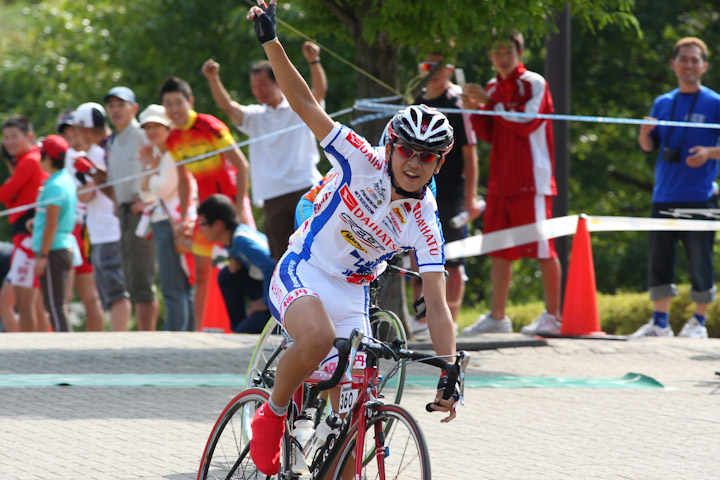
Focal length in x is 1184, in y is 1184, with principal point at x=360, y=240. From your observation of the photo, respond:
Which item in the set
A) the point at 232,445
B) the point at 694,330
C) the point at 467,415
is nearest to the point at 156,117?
the point at 467,415

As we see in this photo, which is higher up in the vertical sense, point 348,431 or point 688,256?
point 348,431

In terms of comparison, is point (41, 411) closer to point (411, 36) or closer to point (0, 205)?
point (411, 36)


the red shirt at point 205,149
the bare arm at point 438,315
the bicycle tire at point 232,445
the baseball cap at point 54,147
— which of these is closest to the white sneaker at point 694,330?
the red shirt at point 205,149

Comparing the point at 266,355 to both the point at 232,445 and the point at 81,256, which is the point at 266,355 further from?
the point at 81,256

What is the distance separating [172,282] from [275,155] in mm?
1913

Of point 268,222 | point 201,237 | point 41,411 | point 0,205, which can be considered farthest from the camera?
point 0,205

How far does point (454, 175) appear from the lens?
10148 mm

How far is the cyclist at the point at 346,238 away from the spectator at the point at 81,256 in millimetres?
6837

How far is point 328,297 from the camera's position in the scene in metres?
5.00

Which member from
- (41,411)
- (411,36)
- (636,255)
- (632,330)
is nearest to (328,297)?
(41,411)

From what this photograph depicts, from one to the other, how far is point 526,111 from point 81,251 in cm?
472

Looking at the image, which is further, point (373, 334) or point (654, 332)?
point (654, 332)

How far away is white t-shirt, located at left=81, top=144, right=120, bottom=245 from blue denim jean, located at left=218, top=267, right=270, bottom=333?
5.25ft

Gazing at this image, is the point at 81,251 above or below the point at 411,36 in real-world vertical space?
below
